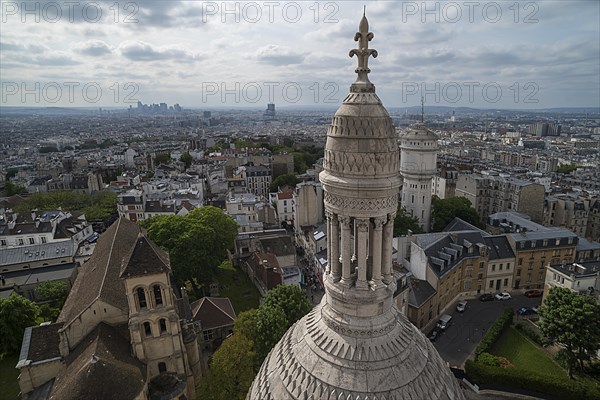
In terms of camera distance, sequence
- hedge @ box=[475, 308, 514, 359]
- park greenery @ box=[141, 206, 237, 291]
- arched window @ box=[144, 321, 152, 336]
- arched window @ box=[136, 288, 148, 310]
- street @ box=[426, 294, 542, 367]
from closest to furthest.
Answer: arched window @ box=[136, 288, 148, 310] → arched window @ box=[144, 321, 152, 336] → hedge @ box=[475, 308, 514, 359] → street @ box=[426, 294, 542, 367] → park greenery @ box=[141, 206, 237, 291]

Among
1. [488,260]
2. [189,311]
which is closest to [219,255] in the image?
[189,311]

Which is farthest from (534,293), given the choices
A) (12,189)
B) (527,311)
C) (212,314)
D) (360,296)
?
(12,189)

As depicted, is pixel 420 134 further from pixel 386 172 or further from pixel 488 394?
Answer: pixel 386 172

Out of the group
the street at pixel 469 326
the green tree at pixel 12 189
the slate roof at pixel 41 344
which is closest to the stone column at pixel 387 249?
the slate roof at pixel 41 344

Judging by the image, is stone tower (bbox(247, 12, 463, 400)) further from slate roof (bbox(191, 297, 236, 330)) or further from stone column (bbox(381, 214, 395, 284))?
slate roof (bbox(191, 297, 236, 330))

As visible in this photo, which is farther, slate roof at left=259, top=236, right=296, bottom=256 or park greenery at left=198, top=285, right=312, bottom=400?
slate roof at left=259, top=236, right=296, bottom=256

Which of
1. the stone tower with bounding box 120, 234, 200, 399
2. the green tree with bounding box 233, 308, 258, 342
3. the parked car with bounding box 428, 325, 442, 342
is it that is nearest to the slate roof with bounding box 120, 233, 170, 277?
the stone tower with bounding box 120, 234, 200, 399

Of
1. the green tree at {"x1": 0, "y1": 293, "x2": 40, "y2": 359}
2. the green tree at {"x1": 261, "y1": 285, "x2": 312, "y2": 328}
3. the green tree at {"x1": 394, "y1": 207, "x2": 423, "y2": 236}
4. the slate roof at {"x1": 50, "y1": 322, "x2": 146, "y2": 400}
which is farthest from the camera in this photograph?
the green tree at {"x1": 394, "y1": 207, "x2": 423, "y2": 236}
